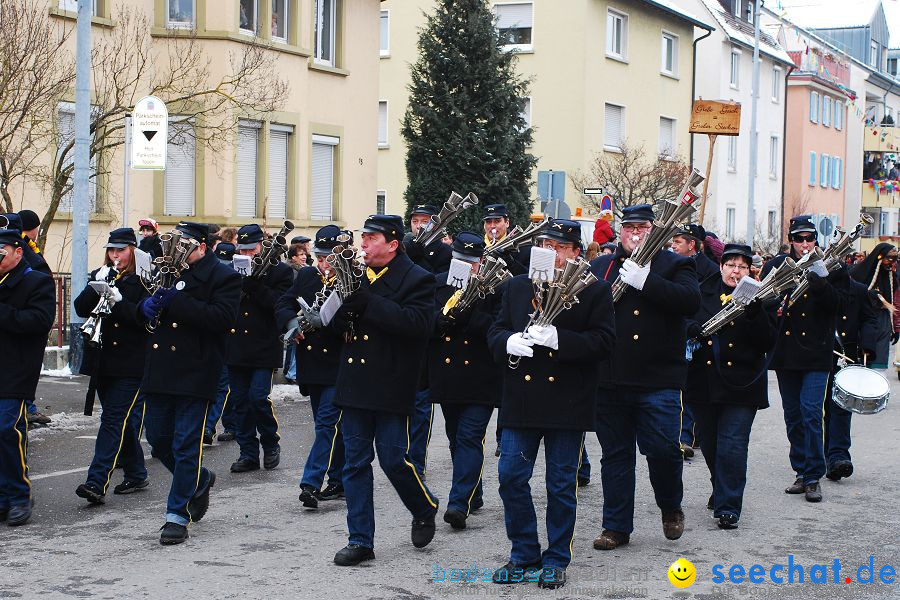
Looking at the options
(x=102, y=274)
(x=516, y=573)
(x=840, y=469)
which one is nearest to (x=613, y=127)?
(x=840, y=469)

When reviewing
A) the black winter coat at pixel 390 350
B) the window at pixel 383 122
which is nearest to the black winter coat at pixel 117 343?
the black winter coat at pixel 390 350

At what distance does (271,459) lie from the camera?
34.3 feet

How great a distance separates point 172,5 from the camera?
21.0 meters

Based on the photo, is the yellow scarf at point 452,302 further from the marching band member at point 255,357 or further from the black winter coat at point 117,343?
the marching band member at point 255,357

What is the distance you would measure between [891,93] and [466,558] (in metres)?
66.7

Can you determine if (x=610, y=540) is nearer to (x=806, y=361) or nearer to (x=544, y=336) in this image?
(x=544, y=336)

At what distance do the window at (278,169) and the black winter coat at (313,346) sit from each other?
13.4 meters

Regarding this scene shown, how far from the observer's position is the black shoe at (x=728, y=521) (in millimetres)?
8289

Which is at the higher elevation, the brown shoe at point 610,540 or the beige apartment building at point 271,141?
the beige apartment building at point 271,141

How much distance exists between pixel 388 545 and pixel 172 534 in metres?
1.28

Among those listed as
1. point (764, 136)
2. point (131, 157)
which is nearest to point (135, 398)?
point (131, 157)

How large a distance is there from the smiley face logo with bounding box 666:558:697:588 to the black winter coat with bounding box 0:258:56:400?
4106mm

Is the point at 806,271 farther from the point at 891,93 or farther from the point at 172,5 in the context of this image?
the point at 891,93

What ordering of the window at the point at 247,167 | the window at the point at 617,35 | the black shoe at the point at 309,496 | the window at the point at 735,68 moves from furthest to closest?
the window at the point at 735,68 < the window at the point at 617,35 < the window at the point at 247,167 < the black shoe at the point at 309,496
